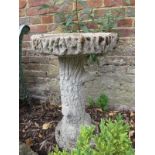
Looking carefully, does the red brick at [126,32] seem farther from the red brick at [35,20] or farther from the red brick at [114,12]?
the red brick at [35,20]

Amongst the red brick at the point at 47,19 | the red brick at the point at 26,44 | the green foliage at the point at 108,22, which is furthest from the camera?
the red brick at the point at 26,44

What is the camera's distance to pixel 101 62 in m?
2.82

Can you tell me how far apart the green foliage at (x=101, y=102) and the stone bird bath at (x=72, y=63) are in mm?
629

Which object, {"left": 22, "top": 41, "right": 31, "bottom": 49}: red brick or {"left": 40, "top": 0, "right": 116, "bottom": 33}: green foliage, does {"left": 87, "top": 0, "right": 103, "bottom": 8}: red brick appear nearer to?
{"left": 40, "top": 0, "right": 116, "bottom": 33}: green foliage

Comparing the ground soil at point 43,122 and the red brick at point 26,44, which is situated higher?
the red brick at point 26,44

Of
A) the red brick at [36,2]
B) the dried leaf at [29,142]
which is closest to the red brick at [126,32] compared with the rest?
the red brick at [36,2]

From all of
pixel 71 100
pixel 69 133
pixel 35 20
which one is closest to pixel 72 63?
pixel 71 100

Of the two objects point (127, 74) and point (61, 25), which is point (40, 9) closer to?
point (61, 25)

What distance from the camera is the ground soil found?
219cm

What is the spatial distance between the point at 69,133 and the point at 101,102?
29.7 inches

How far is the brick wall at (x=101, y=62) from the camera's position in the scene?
2.68 m

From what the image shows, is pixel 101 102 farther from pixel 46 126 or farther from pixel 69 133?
pixel 69 133

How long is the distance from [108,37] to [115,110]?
1.11m
